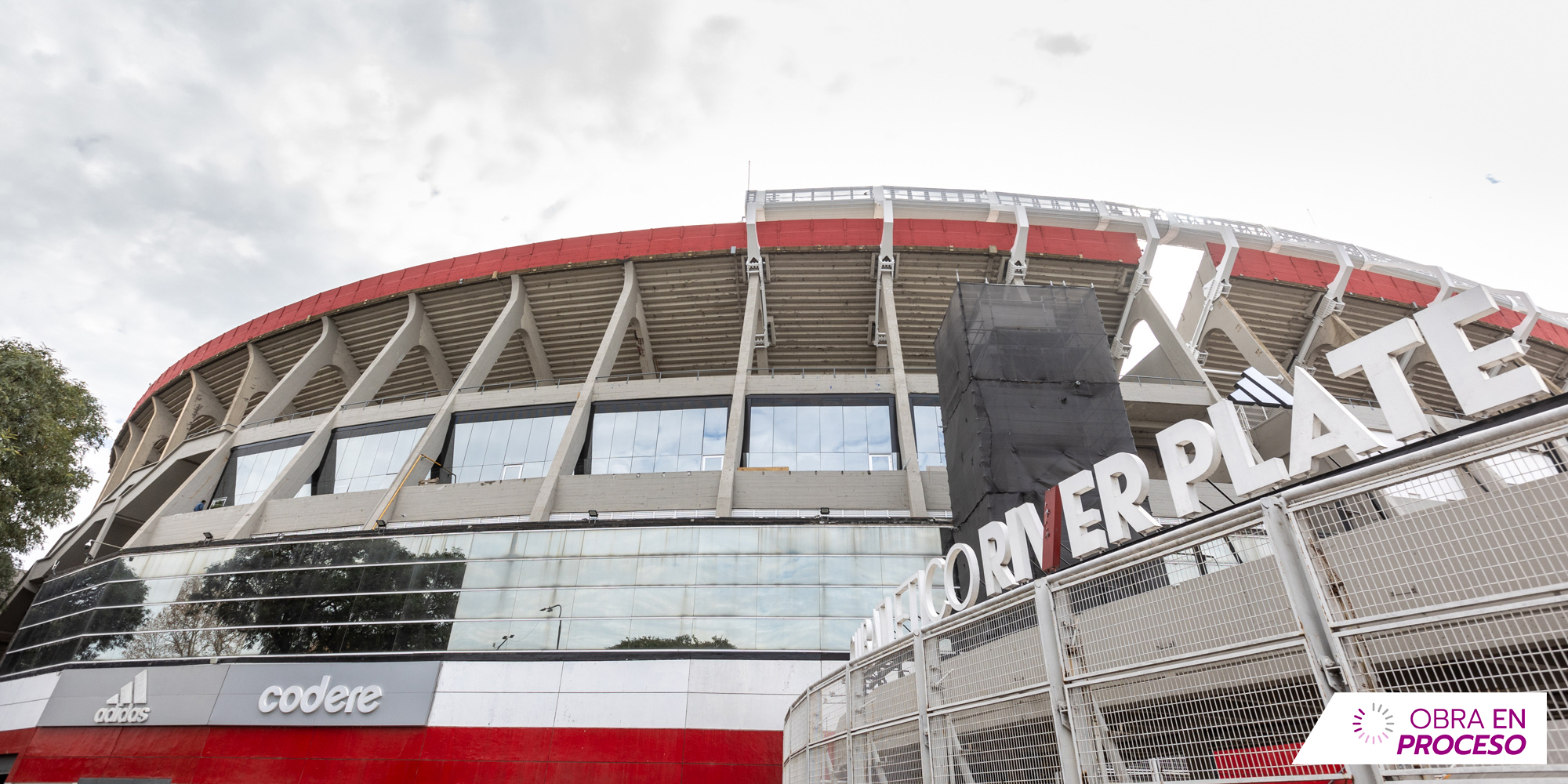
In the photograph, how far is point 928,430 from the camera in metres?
23.7

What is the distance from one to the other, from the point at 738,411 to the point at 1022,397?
11.1 metres

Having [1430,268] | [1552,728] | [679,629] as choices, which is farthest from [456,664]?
[1430,268]

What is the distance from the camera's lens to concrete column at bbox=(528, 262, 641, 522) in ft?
69.9

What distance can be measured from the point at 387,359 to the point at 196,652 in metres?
12.2

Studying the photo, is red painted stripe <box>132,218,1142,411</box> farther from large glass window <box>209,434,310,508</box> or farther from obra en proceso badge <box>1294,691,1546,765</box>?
obra en proceso badge <box>1294,691,1546,765</box>

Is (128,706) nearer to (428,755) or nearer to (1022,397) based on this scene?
(428,755)

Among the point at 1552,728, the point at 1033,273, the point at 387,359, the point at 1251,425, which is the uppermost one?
the point at 1033,273

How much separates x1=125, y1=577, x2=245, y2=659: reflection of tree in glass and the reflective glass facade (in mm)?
43

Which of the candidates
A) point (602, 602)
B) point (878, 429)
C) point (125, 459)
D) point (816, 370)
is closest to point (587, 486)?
point (602, 602)

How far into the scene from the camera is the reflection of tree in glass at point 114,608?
20172 millimetres

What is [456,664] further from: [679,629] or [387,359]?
[387,359]

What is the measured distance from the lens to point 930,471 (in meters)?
22.1

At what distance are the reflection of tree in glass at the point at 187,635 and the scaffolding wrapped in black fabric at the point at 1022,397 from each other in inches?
795

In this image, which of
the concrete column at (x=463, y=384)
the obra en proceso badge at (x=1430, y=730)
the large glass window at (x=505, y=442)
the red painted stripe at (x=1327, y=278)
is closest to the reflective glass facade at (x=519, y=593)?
the concrete column at (x=463, y=384)
